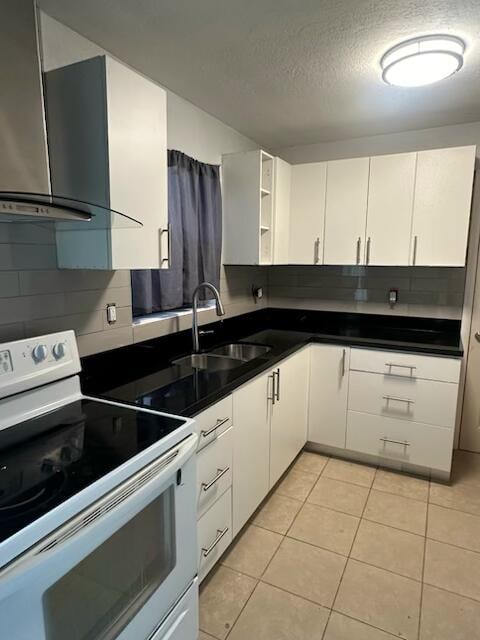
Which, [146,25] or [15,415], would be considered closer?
[15,415]

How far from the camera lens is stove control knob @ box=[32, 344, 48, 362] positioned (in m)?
1.33

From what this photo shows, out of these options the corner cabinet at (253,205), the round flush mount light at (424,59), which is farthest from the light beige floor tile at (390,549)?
the round flush mount light at (424,59)

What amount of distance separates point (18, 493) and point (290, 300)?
105 inches

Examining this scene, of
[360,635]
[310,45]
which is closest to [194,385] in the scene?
[360,635]

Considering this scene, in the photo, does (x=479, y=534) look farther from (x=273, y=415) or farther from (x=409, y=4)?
(x=409, y=4)

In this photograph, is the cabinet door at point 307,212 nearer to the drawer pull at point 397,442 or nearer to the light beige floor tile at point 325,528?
the drawer pull at point 397,442

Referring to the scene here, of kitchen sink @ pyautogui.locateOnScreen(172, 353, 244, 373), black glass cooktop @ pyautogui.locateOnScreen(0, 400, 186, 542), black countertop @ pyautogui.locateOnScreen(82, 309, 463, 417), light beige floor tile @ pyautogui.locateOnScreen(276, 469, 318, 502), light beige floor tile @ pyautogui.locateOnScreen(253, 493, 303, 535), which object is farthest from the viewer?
light beige floor tile @ pyautogui.locateOnScreen(276, 469, 318, 502)

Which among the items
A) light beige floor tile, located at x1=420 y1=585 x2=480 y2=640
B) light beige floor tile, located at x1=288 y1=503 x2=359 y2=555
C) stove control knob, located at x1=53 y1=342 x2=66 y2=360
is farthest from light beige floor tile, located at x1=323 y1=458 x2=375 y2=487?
stove control knob, located at x1=53 y1=342 x2=66 y2=360

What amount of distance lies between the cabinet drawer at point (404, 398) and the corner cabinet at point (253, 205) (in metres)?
1.06

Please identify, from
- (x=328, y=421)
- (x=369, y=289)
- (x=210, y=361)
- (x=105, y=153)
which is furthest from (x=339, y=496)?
(x=105, y=153)

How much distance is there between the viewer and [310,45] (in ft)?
5.33

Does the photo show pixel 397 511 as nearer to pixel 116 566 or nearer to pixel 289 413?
pixel 289 413

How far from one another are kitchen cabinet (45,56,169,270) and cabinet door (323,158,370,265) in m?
1.50

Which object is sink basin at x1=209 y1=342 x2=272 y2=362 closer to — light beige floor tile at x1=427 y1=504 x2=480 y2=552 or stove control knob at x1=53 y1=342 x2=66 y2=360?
stove control knob at x1=53 y1=342 x2=66 y2=360
